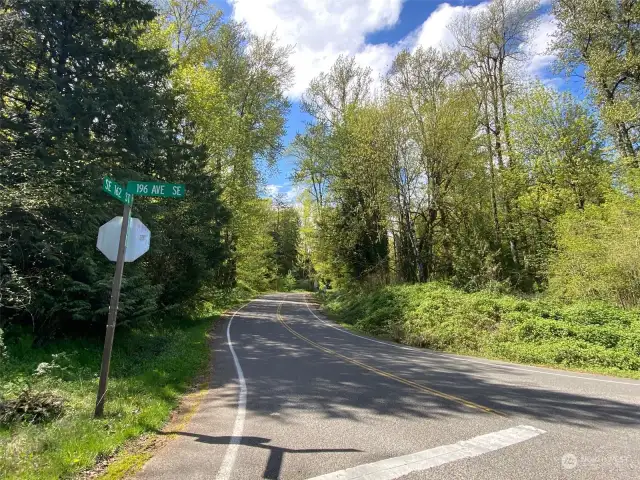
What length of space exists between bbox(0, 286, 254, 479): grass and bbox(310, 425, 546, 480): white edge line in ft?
8.12

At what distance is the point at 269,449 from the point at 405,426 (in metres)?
1.90

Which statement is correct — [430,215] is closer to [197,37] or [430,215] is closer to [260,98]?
[260,98]

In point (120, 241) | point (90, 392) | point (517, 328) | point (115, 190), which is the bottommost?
point (90, 392)

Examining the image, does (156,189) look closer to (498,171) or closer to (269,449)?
(269,449)

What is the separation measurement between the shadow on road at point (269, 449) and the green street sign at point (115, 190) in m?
3.27

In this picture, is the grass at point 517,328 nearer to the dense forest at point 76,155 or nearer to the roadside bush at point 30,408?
the dense forest at point 76,155

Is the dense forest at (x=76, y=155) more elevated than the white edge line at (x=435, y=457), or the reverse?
the dense forest at (x=76, y=155)

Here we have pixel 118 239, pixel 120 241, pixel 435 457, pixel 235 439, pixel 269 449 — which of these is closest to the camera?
pixel 435 457

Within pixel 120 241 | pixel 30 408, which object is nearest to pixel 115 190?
pixel 120 241

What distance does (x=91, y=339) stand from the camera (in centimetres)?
1220

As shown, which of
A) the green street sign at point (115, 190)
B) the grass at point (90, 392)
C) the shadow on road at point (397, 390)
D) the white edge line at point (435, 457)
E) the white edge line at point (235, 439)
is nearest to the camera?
the white edge line at point (435, 457)

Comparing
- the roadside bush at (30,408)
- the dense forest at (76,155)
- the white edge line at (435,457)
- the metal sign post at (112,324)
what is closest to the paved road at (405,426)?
the white edge line at (435,457)

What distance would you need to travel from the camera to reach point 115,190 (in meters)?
5.47

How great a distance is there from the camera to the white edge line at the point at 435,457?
3916 millimetres
